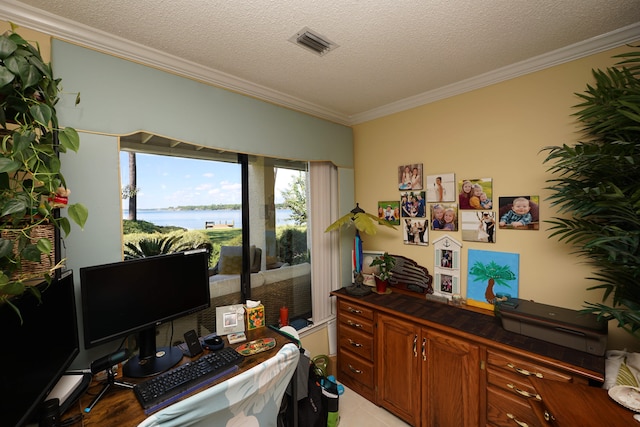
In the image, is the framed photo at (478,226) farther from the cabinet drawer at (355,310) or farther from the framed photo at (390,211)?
the cabinet drawer at (355,310)

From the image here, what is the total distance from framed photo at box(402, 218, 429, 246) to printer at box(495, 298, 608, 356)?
0.79 meters

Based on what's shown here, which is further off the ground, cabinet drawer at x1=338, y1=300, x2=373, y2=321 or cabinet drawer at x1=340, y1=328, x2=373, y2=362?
cabinet drawer at x1=338, y1=300, x2=373, y2=321

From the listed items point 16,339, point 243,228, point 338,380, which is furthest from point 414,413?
point 16,339

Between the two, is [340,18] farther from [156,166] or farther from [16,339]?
[16,339]

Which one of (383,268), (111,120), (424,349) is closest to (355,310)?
(383,268)

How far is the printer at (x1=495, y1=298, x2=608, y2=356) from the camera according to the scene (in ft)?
4.87

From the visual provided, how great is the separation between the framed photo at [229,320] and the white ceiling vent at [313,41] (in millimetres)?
1782

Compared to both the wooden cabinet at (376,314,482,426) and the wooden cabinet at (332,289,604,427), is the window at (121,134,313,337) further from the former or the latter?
the wooden cabinet at (376,314,482,426)

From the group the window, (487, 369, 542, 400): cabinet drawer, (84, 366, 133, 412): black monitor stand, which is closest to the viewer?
(84, 366, 133, 412): black monitor stand

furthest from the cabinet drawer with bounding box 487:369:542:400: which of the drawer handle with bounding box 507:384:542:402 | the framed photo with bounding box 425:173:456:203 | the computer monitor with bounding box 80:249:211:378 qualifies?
the computer monitor with bounding box 80:249:211:378

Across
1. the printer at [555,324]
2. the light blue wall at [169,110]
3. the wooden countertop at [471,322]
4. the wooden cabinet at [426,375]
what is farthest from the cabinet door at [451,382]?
the light blue wall at [169,110]

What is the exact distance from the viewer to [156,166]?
6.15 feet

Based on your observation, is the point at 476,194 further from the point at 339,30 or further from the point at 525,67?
the point at 339,30

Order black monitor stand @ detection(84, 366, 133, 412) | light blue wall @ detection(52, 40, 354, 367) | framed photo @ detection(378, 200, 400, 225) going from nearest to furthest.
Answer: black monitor stand @ detection(84, 366, 133, 412), light blue wall @ detection(52, 40, 354, 367), framed photo @ detection(378, 200, 400, 225)
